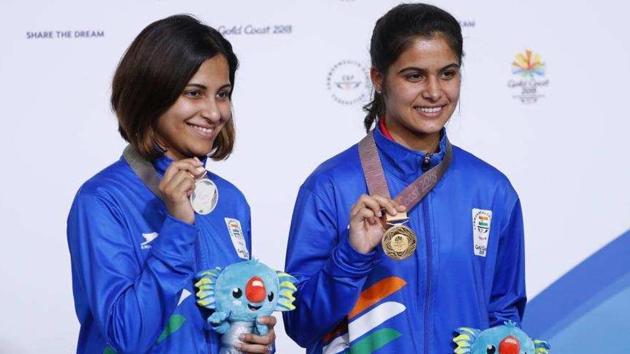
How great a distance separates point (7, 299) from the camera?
3.79m

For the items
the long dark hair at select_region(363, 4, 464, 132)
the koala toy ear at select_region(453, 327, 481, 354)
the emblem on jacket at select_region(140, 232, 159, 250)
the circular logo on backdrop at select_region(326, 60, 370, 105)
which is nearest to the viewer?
the emblem on jacket at select_region(140, 232, 159, 250)

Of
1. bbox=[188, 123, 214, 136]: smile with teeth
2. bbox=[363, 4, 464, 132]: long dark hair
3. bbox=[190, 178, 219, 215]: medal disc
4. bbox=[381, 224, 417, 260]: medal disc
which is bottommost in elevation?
bbox=[381, 224, 417, 260]: medal disc

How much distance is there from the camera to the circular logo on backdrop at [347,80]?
376 centimetres

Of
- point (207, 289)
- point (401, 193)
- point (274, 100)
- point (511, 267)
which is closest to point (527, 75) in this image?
point (274, 100)

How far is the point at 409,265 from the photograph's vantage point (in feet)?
7.47

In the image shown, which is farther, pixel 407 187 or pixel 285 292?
pixel 407 187

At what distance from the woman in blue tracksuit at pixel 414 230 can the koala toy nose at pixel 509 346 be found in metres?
0.10

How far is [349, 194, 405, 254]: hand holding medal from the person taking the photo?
215 centimetres

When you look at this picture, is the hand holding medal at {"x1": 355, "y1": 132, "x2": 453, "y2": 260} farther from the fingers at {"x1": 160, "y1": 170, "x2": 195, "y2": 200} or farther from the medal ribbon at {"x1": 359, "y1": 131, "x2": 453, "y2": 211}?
the fingers at {"x1": 160, "y1": 170, "x2": 195, "y2": 200}

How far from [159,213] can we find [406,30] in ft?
2.05

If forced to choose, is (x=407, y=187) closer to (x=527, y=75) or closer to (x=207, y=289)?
(x=207, y=289)

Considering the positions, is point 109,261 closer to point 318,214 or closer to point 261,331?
point 261,331

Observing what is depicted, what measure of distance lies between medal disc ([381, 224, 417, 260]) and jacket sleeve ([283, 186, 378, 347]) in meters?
0.04

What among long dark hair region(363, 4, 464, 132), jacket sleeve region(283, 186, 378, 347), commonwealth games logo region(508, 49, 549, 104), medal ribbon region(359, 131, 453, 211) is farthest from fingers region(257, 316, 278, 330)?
commonwealth games logo region(508, 49, 549, 104)
